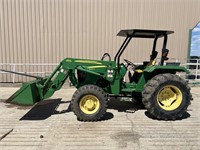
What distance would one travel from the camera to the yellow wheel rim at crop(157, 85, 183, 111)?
5.07 m

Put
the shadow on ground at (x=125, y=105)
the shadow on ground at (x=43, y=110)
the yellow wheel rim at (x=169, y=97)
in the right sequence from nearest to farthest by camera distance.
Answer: the yellow wheel rim at (x=169, y=97)
the shadow on ground at (x=43, y=110)
the shadow on ground at (x=125, y=105)

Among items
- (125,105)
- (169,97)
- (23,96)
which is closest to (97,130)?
(23,96)

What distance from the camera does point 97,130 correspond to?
14.2ft

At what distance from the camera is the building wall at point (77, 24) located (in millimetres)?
10078

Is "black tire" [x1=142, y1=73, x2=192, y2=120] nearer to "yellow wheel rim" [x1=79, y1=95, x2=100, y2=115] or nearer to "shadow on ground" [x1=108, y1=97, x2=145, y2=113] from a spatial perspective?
"shadow on ground" [x1=108, y1=97, x2=145, y2=113]

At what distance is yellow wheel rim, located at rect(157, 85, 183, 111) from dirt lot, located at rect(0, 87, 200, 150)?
383mm

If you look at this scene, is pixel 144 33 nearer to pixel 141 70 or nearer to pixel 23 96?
pixel 141 70

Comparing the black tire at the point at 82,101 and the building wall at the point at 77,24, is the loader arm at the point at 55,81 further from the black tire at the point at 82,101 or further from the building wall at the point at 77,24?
the building wall at the point at 77,24

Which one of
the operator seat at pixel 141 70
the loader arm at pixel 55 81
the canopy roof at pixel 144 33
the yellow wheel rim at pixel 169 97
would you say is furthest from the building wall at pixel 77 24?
the yellow wheel rim at pixel 169 97

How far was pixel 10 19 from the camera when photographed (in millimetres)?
10070

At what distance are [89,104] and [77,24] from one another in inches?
246

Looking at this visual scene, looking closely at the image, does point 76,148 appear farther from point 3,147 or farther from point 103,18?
point 103,18

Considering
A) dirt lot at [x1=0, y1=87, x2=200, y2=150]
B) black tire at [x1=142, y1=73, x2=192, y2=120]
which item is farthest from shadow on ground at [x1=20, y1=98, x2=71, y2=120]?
black tire at [x1=142, y1=73, x2=192, y2=120]

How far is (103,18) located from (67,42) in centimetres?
212
